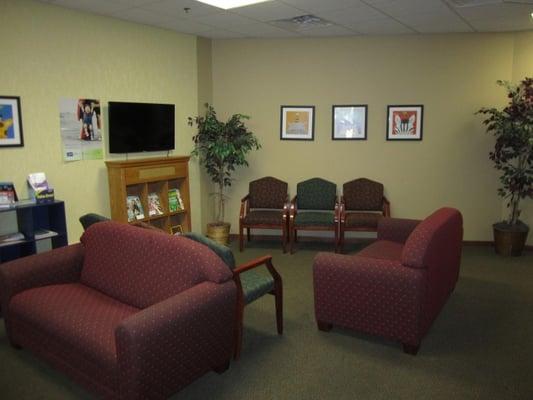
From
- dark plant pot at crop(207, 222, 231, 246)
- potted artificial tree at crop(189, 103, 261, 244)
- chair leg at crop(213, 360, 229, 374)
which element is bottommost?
chair leg at crop(213, 360, 229, 374)

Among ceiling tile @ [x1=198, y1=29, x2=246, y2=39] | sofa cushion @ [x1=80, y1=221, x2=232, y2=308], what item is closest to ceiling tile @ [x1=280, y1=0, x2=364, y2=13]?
ceiling tile @ [x1=198, y1=29, x2=246, y2=39]

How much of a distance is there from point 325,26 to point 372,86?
3.63 feet

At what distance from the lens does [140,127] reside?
201 inches

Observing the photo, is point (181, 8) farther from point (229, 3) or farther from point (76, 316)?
point (76, 316)

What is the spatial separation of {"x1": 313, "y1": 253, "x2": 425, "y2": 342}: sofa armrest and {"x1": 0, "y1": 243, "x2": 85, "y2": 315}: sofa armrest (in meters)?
1.82

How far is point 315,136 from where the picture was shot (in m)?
6.08

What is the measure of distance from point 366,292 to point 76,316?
1.93 m

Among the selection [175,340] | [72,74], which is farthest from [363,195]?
[175,340]

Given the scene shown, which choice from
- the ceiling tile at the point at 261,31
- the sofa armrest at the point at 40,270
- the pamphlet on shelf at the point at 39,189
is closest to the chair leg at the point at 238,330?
the sofa armrest at the point at 40,270

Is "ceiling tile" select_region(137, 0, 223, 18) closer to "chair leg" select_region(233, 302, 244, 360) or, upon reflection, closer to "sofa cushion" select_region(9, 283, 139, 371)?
"sofa cushion" select_region(9, 283, 139, 371)

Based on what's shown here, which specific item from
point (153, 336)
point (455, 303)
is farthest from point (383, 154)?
point (153, 336)

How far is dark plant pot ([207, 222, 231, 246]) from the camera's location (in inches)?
232

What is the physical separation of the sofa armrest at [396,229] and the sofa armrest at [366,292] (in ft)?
4.06

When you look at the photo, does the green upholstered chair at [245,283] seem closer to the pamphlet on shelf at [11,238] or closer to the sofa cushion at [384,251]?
the sofa cushion at [384,251]
